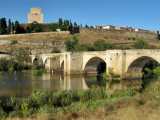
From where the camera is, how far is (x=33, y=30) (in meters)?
57.2

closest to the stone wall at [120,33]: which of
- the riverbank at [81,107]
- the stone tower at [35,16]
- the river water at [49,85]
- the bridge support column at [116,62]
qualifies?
the stone tower at [35,16]

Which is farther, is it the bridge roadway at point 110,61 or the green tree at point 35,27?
the green tree at point 35,27

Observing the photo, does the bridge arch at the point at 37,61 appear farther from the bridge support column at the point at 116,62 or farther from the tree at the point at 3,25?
the tree at the point at 3,25

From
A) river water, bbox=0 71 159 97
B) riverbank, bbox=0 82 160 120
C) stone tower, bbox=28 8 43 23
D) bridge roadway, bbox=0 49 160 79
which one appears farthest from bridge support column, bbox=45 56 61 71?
stone tower, bbox=28 8 43 23

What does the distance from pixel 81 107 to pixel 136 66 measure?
48.0ft

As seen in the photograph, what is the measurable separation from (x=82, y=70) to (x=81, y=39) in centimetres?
2510

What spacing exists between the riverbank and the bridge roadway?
350 inches

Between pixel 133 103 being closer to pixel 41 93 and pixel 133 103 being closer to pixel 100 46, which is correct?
pixel 41 93

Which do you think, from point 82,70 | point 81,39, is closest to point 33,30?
point 81,39

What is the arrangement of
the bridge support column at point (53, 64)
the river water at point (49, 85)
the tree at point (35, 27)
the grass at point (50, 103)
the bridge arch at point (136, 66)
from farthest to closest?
1. the tree at point (35, 27)
2. the bridge support column at point (53, 64)
3. the bridge arch at point (136, 66)
4. the river water at point (49, 85)
5. the grass at point (50, 103)

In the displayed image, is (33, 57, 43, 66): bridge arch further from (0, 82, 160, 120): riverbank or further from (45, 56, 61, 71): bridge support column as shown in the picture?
(0, 82, 160, 120): riverbank

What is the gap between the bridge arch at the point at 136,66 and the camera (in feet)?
67.6

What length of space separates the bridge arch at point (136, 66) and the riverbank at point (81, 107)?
9116mm

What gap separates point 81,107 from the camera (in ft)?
27.8
